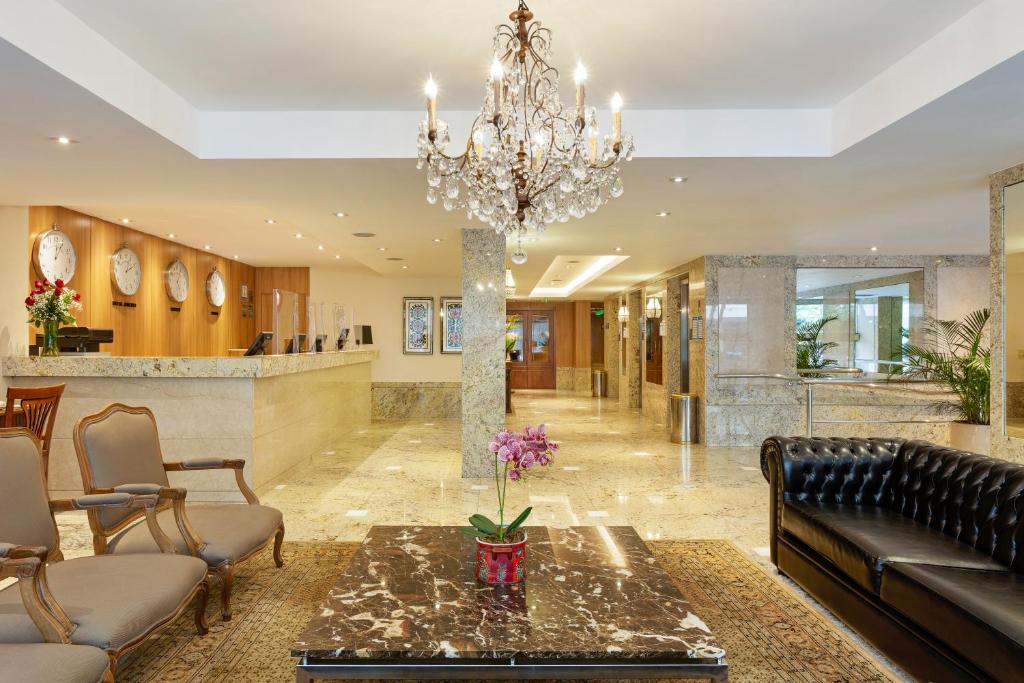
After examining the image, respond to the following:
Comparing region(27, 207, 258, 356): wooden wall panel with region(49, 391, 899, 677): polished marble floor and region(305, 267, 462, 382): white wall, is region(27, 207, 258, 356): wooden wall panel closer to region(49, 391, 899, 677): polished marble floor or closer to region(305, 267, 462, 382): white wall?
region(305, 267, 462, 382): white wall

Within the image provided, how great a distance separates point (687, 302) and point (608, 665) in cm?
920

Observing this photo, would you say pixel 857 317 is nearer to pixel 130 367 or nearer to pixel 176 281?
pixel 130 367

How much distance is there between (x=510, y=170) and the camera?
3209 millimetres

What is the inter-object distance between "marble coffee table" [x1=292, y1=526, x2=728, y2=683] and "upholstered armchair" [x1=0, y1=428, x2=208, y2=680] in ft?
2.13

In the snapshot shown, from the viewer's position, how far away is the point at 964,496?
3.39 metres

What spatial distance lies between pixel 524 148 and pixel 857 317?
790 cm

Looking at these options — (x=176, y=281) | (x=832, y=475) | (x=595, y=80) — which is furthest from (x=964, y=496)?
(x=176, y=281)

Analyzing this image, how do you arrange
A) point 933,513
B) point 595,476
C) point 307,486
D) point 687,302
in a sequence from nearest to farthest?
1. point 933,513
2. point 307,486
3. point 595,476
4. point 687,302

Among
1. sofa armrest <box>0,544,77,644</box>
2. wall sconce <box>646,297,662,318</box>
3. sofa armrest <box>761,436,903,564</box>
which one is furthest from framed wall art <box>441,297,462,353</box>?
sofa armrest <box>0,544,77,644</box>

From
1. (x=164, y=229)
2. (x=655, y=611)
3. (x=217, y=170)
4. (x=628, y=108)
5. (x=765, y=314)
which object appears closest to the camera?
(x=655, y=611)

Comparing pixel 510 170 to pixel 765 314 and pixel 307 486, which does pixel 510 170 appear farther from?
pixel 765 314

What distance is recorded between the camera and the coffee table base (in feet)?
7.39

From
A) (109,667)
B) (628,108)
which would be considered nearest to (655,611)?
(109,667)

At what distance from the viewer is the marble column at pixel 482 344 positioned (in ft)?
22.9
